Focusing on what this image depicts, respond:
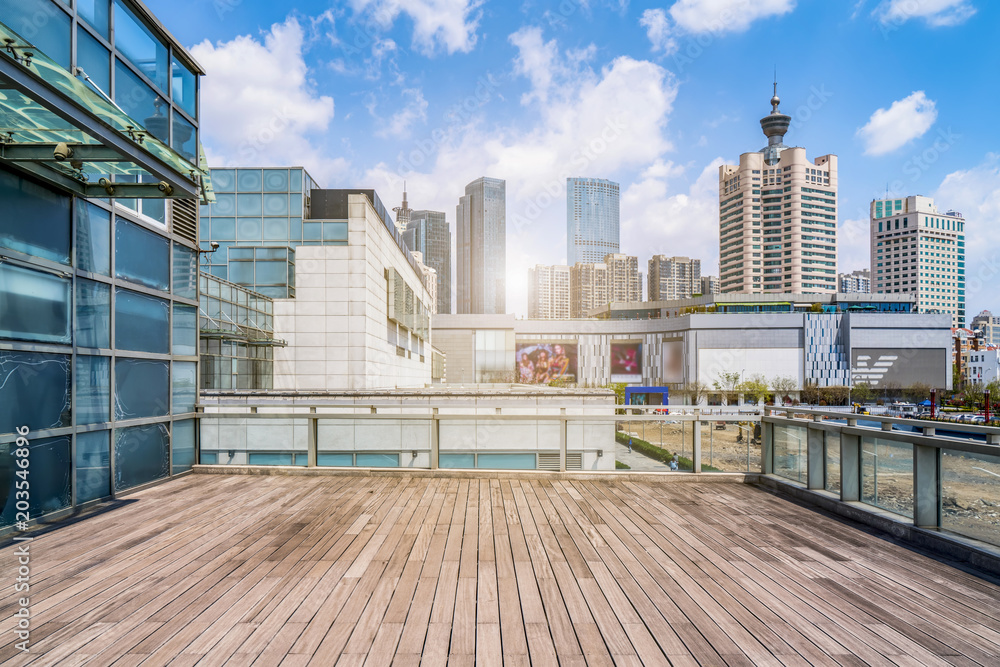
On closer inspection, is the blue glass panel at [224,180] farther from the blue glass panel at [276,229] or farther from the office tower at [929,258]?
the office tower at [929,258]

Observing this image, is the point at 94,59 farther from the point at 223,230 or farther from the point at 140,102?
the point at 223,230

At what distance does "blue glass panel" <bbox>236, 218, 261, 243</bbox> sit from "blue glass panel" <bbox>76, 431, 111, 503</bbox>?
17.4 meters

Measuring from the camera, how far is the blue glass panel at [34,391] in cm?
464

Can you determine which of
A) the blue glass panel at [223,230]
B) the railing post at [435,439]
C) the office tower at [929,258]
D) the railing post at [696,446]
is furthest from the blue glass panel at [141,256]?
the office tower at [929,258]

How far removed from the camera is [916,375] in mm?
76750

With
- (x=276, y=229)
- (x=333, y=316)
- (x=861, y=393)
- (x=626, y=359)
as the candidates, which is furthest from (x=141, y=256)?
(x=861, y=393)

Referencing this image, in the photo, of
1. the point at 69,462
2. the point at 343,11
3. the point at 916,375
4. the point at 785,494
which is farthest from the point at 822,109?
the point at 916,375

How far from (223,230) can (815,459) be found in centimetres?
→ 2345

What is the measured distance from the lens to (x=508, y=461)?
7.31m

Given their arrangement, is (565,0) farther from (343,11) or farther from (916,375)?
(916,375)

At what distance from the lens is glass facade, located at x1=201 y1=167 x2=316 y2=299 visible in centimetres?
2048

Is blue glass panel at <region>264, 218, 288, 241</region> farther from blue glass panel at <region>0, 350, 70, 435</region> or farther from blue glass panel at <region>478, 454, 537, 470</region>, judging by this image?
blue glass panel at <region>478, 454, 537, 470</region>

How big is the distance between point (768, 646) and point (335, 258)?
20.4 m

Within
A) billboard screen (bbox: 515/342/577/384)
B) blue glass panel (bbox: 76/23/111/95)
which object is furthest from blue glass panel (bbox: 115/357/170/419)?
billboard screen (bbox: 515/342/577/384)
